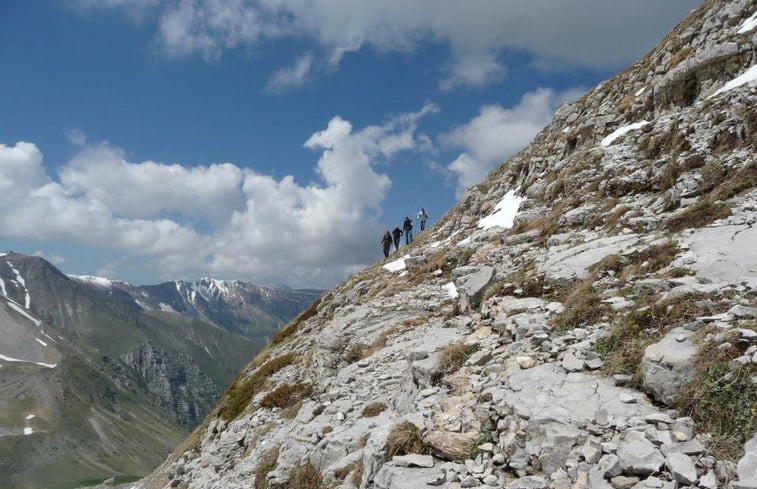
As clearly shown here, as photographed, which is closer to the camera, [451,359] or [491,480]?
[491,480]

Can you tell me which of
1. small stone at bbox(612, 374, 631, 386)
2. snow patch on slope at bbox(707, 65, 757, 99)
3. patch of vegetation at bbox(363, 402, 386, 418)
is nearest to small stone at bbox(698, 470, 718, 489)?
small stone at bbox(612, 374, 631, 386)

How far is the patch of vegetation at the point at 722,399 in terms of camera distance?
654cm

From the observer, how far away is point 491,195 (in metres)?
44.8

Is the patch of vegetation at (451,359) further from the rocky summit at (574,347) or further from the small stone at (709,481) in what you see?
the small stone at (709,481)

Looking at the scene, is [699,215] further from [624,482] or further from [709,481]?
[624,482]

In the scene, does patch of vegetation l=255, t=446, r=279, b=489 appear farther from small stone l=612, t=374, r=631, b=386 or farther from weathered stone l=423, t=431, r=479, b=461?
small stone l=612, t=374, r=631, b=386

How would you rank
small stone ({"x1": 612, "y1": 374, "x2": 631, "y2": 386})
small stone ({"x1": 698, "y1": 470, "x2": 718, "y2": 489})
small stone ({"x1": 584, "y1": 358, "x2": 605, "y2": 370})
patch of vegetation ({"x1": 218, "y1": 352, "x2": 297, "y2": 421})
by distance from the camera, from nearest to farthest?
small stone ({"x1": 698, "y1": 470, "x2": 718, "y2": 489})
small stone ({"x1": 612, "y1": 374, "x2": 631, "y2": 386})
small stone ({"x1": 584, "y1": 358, "x2": 605, "y2": 370})
patch of vegetation ({"x1": 218, "y1": 352, "x2": 297, "y2": 421})

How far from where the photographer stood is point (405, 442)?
32.6ft

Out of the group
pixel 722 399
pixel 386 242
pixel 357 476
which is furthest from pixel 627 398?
pixel 386 242

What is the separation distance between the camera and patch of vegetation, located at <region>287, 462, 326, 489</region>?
1270 cm

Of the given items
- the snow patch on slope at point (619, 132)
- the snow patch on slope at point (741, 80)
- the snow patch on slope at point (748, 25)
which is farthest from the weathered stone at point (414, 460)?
the snow patch on slope at point (748, 25)

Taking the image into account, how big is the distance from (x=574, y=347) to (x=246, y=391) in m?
21.0

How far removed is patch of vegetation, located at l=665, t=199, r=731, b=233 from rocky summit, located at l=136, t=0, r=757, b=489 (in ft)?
0.22

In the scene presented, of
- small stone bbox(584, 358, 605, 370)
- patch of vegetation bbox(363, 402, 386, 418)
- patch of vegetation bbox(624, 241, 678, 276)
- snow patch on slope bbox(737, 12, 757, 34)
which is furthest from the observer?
snow patch on slope bbox(737, 12, 757, 34)
